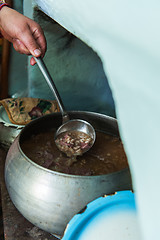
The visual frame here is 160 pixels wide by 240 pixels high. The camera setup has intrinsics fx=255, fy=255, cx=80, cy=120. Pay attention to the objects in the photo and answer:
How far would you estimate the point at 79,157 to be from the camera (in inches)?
49.8

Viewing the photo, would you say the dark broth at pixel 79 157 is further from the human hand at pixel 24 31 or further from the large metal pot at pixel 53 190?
the human hand at pixel 24 31

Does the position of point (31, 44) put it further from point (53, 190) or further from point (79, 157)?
point (53, 190)

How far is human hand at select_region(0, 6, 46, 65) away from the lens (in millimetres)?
1270

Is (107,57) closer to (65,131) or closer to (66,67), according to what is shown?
(65,131)

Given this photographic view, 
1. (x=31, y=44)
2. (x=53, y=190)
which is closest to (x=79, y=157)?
(x=53, y=190)

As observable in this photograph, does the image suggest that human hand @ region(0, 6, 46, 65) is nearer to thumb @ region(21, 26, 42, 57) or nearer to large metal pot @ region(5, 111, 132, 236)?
thumb @ region(21, 26, 42, 57)

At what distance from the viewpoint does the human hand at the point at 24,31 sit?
4.17 feet

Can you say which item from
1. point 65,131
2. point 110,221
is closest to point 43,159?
point 65,131

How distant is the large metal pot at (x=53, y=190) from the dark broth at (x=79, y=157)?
0.56 feet

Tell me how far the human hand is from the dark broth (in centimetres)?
46

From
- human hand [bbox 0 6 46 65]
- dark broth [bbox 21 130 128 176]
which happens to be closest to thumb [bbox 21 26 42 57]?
human hand [bbox 0 6 46 65]

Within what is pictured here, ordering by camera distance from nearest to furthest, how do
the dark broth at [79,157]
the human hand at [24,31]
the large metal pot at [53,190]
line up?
the large metal pot at [53,190] < the dark broth at [79,157] < the human hand at [24,31]

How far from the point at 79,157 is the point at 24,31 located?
2.27 ft

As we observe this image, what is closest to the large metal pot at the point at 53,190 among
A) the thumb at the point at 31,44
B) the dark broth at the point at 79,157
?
the dark broth at the point at 79,157
